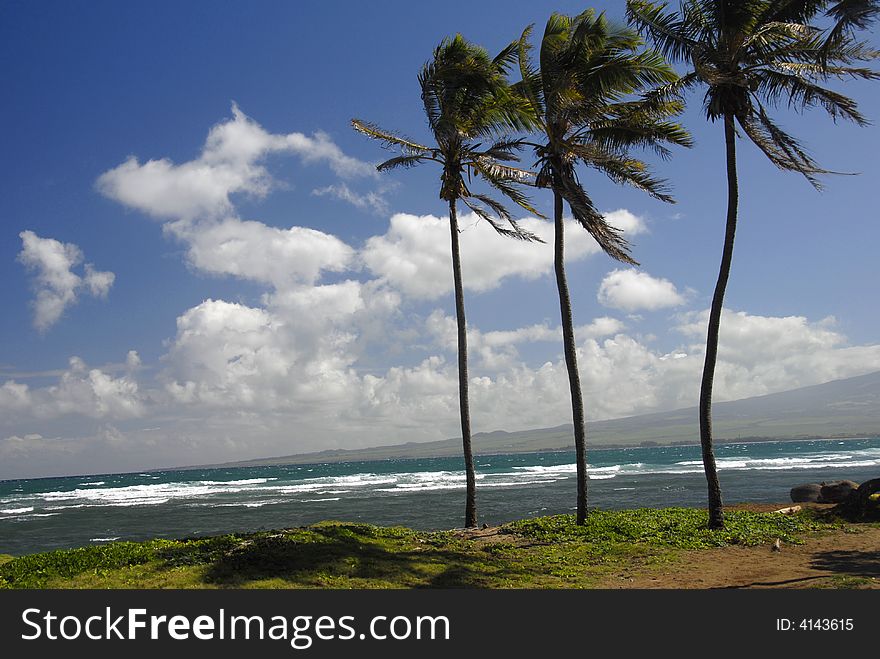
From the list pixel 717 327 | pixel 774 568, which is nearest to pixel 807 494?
pixel 717 327

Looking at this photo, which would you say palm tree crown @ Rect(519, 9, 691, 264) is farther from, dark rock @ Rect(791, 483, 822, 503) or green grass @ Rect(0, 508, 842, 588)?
dark rock @ Rect(791, 483, 822, 503)

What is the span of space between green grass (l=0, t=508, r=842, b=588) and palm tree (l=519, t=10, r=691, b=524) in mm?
2266

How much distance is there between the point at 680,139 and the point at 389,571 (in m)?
13.6

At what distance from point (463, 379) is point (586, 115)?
8138 millimetres

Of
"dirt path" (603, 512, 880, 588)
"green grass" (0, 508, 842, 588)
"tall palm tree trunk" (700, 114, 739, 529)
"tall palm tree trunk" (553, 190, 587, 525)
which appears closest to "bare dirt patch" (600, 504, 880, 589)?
"dirt path" (603, 512, 880, 588)

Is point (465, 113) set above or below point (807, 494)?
above

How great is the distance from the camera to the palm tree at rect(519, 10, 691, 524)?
54.3ft

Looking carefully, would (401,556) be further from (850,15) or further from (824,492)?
(824,492)

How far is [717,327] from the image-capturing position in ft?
52.2

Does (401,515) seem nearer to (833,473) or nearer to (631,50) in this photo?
(631,50)

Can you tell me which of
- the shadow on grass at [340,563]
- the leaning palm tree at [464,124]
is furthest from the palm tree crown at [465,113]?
the shadow on grass at [340,563]

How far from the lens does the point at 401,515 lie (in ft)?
110

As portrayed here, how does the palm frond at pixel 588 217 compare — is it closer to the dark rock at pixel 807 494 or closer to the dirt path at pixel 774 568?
the dirt path at pixel 774 568
